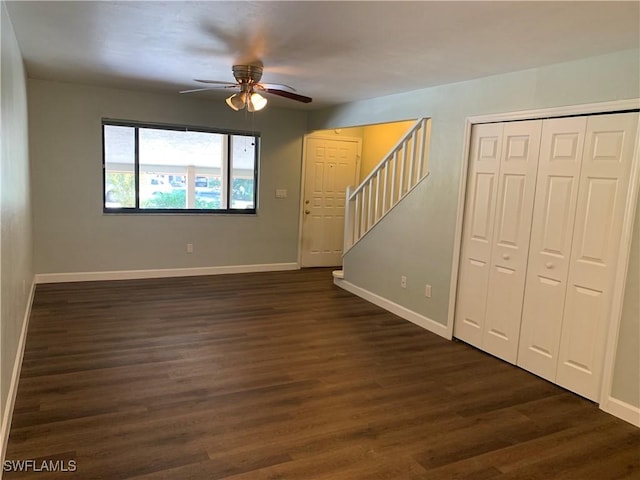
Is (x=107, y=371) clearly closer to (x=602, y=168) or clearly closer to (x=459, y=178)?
(x=459, y=178)

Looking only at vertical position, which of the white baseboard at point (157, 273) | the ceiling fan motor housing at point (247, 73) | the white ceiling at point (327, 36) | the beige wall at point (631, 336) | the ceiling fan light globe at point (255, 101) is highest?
the white ceiling at point (327, 36)

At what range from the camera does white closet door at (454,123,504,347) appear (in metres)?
3.82

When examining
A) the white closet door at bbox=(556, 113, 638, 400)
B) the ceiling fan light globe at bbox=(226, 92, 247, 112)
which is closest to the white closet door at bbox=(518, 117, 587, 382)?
the white closet door at bbox=(556, 113, 638, 400)

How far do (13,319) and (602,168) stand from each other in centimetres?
399

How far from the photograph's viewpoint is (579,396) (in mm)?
3158

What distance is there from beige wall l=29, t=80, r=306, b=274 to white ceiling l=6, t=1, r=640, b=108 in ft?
3.87

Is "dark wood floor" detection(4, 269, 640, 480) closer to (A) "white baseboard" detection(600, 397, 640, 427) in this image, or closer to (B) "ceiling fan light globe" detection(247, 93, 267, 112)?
(A) "white baseboard" detection(600, 397, 640, 427)

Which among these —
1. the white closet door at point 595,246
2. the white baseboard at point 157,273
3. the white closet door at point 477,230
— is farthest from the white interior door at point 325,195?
the white closet door at point 595,246

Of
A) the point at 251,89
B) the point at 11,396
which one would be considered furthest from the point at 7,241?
the point at 251,89

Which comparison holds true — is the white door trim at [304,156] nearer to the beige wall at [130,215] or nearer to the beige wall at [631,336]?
the beige wall at [130,215]

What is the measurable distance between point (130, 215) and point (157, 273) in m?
0.85

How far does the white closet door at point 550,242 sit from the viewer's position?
3199 millimetres

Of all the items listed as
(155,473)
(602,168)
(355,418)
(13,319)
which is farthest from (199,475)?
(602,168)

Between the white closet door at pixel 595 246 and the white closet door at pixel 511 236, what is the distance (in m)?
0.41
